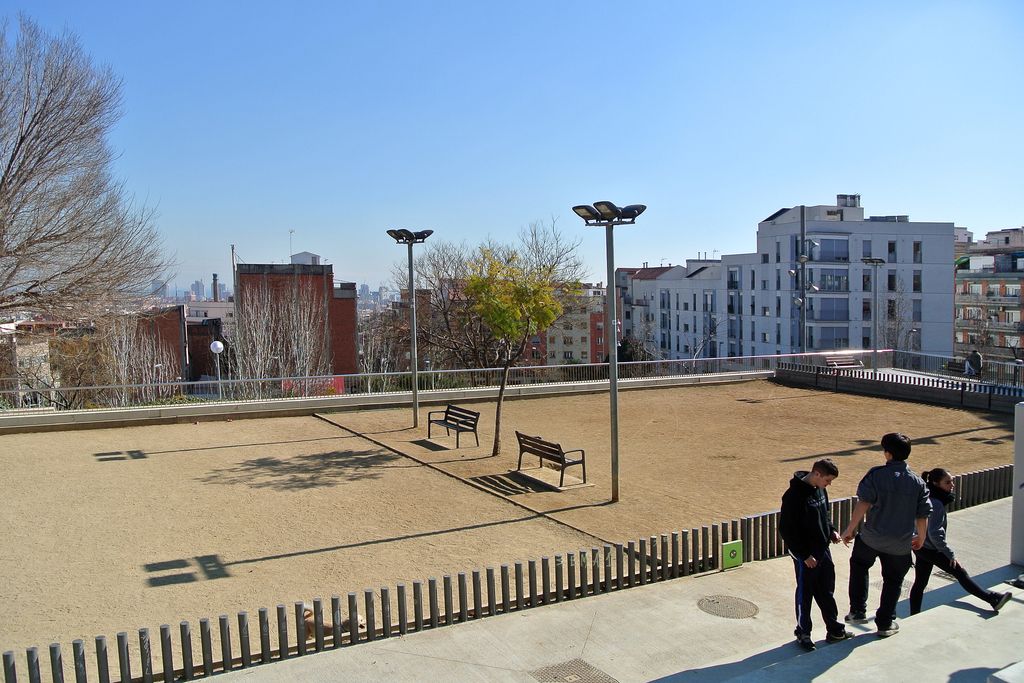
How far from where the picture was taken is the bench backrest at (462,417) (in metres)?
18.5

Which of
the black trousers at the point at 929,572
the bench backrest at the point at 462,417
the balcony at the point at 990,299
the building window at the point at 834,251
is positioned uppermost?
the building window at the point at 834,251

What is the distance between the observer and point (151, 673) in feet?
22.1

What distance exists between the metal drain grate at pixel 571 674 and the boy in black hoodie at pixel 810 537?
5.95ft

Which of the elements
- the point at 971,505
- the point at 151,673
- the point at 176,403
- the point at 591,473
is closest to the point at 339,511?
the point at 591,473

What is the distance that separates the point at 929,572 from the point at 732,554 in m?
2.61

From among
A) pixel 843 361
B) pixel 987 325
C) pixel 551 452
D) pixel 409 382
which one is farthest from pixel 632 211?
pixel 987 325

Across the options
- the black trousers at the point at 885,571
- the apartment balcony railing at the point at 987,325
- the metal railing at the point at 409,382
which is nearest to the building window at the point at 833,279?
the apartment balcony railing at the point at 987,325

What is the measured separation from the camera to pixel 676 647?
7.36 meters

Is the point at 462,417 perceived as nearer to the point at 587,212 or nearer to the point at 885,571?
the point at 587,212

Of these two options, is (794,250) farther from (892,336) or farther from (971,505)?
(971,505)

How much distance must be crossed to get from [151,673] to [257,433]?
14.4 metres

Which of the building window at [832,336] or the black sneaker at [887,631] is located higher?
the building window at [832,336]

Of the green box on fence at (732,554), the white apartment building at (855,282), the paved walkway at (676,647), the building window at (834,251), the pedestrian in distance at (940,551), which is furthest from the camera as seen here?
the white apartment building at (855,282)

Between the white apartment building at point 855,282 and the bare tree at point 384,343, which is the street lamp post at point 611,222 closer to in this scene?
the bare tree at point 384,343
